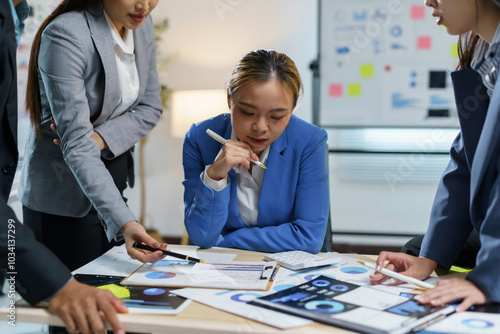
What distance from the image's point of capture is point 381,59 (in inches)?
140

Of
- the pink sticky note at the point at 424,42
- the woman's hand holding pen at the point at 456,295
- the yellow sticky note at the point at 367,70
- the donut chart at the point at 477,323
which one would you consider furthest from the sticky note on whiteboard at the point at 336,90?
the donut chart at the point at 477,323

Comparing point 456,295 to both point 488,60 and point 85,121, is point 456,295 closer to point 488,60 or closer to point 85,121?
point 488,60

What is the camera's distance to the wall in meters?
3.89

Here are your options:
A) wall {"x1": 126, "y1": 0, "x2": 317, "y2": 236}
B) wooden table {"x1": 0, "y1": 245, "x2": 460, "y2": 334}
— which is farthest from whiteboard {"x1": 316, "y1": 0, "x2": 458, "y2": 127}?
wooden table {"x1": 0, "y1": 245, "x2": 460, "y2": 334}

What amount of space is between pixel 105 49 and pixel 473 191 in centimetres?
104

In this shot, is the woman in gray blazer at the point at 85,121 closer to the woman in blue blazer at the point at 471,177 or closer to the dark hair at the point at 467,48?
the woman in blue blazer at the point at 471,177

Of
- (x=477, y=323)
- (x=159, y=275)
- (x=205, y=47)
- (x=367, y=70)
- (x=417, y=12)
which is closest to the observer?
(x=477, y=323)

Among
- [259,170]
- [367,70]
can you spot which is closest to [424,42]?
[367,70]

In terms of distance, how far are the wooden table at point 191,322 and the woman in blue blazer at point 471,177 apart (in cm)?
31

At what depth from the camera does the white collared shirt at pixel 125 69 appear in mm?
1594

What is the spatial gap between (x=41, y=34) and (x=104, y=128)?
312mm

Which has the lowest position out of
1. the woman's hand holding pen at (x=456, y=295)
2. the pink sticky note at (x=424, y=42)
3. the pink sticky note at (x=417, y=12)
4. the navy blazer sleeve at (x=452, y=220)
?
the woman's hand holding pen at (x=456, y=295)

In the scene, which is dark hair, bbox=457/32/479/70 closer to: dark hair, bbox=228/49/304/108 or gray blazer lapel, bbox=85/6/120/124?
dark hair, bbox=228/49/304/108

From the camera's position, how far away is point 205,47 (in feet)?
13.1
